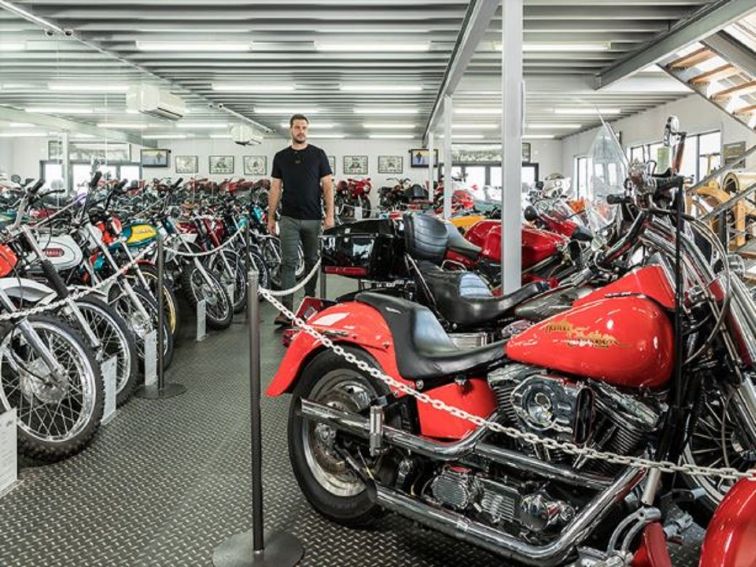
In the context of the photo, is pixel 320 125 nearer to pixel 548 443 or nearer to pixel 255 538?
pixel 255 538

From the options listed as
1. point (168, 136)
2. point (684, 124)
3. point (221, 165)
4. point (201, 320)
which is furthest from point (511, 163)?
point (221, 165)

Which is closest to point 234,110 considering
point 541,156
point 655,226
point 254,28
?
point 254,28

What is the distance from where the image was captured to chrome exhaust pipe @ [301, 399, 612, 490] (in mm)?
1715

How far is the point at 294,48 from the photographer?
8.34m

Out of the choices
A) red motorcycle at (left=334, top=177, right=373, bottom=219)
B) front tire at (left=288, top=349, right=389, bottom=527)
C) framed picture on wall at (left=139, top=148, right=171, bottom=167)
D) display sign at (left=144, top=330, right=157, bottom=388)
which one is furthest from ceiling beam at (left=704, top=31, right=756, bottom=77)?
red motorcycle at (left=334, top=177, right=373, bottom=219)

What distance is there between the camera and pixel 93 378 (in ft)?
10.2

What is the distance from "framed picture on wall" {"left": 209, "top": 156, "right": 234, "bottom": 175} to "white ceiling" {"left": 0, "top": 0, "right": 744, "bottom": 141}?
2586 millimetres

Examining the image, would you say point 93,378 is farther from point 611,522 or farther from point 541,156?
point 541,156

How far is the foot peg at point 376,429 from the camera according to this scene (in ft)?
6.81

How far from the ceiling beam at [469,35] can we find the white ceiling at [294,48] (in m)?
0.14

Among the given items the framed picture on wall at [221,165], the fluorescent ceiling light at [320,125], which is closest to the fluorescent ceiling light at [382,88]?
the framed picture on wall at [221,165]

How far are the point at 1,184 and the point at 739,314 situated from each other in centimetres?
535

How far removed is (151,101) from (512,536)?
8484mm

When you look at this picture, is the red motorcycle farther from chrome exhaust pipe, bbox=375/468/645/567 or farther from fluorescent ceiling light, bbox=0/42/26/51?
chrome exhaust pipe, bbox=375/468/645/567
